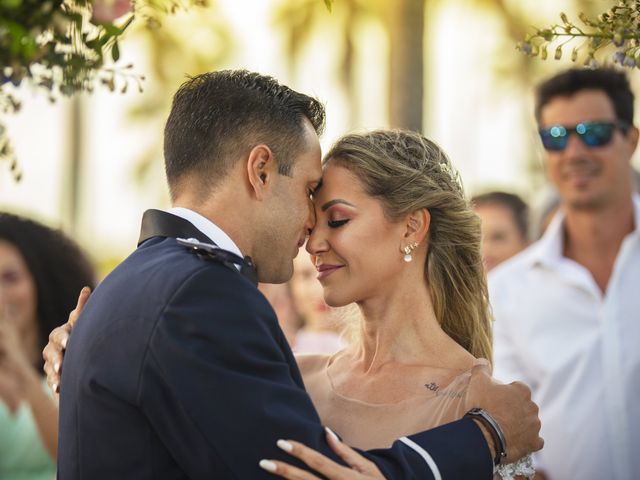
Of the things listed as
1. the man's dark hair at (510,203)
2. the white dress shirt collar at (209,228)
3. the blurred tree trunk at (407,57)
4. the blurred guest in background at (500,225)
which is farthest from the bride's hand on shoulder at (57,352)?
the blurred tree trunk at (407,57)

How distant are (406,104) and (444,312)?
27.2ft

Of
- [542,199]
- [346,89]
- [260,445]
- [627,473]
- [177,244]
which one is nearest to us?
[260,445]

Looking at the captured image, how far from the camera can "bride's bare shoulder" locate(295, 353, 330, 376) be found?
4543 millimetres

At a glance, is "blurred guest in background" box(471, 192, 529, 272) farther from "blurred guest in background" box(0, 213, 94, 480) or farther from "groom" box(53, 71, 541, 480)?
"groom" box(53, 71, 541, 480)

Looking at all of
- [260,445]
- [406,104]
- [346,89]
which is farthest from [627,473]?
[346,89]

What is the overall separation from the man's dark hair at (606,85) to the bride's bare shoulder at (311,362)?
2.68 metres

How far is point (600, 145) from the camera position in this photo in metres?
6.22

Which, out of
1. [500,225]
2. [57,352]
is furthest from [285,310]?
[57,352]

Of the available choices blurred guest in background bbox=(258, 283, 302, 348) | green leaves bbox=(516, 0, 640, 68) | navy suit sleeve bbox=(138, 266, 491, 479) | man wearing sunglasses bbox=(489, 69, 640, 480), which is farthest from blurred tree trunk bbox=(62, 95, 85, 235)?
green leaves bbox=(516, 0, 640, 68)

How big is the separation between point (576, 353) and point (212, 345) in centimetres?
316

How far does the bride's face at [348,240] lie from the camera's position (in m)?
4.20

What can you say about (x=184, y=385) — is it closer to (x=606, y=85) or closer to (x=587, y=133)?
(x=587, y=133)

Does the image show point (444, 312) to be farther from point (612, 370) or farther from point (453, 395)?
point (612, 370)

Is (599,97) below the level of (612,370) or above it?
above
